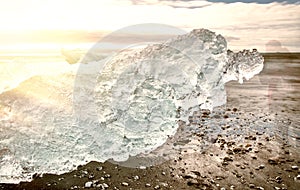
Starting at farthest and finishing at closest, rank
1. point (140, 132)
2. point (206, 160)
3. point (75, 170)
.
→ 1. point (140, 132)
2. point (206, 160)
3. point (75, 170)

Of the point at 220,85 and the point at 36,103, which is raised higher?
the point at 36,103

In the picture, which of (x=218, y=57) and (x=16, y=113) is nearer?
(x=16, y=113)

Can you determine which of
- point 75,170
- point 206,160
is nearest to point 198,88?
point 206,160

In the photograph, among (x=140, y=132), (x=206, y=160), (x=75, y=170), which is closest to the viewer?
(x=75, y=170)

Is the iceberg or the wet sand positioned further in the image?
the iceberg

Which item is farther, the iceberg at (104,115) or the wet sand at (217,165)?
the iceberg at (104,115)

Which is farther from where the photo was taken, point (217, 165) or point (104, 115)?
point (104, 115)

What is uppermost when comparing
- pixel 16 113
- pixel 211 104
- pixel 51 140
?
pixel 16 113

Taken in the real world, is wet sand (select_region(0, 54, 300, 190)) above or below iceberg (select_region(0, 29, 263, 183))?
below

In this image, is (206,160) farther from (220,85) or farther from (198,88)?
(220,85)

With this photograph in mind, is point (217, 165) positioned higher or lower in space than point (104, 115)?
lower

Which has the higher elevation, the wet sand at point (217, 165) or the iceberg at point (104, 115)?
the iceberg at point (104, 115)
